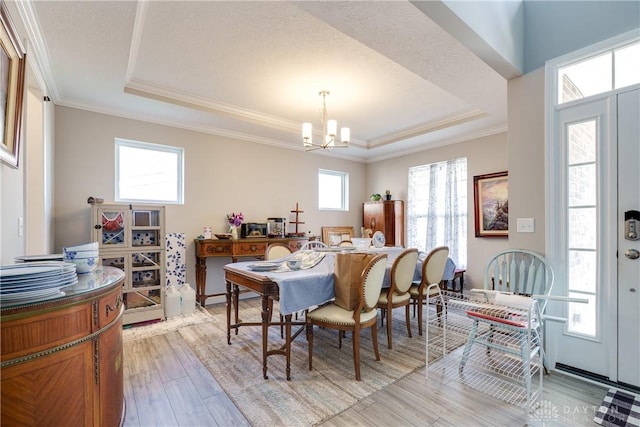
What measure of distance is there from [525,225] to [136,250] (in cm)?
405

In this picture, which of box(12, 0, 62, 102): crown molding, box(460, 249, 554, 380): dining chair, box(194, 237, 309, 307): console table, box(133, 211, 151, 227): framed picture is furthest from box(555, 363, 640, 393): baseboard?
box(12, 0, 62, 102): crown molding

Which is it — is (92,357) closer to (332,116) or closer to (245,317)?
(245,317)

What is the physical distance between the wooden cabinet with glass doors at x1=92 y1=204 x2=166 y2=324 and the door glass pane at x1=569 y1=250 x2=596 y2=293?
163 inches

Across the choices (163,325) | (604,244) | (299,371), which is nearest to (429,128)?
(604,244)

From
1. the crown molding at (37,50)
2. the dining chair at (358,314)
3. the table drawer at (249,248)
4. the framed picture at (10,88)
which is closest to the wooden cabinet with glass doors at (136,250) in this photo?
the table drawer at (249,248)

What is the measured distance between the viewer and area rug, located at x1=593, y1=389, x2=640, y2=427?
5.63 feet

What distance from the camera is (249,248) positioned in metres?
4.39

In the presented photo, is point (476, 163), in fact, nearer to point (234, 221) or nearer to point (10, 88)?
point (234, 221)

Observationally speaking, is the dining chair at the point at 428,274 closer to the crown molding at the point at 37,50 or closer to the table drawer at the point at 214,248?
the table drawer at the point at 214,248

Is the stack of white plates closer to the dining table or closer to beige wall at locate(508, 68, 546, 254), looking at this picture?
the dining table

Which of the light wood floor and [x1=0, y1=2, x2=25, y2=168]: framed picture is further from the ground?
[x1=0, y1=2, x2=25, y2=168]: framed picture

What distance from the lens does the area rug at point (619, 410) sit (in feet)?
5.63

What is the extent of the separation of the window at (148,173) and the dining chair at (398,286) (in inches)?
124

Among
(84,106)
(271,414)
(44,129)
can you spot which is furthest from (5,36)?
(271,414)
